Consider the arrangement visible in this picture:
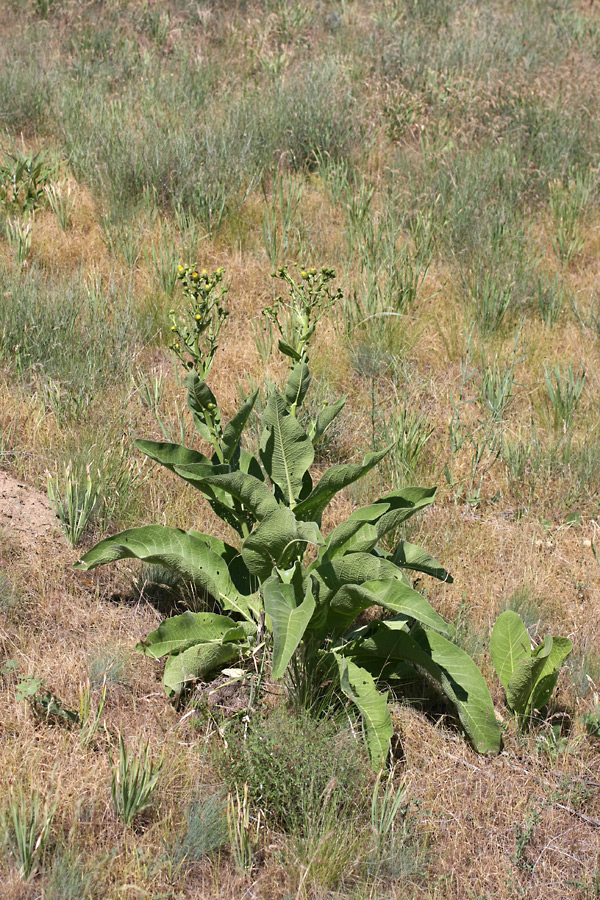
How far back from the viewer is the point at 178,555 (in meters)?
2.62

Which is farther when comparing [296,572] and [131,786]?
[296,572]

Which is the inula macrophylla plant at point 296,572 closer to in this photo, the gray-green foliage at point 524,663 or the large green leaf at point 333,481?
the large green leaf at point 333,481

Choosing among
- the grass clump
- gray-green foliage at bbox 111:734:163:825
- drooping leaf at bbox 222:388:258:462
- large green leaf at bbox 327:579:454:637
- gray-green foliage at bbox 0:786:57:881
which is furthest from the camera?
A: drooping leaf at bbox 222:388:258:462

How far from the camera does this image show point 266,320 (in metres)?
4.64

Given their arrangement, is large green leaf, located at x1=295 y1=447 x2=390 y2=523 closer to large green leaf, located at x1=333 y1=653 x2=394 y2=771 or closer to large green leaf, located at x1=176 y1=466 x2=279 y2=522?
large green leaf, located at x1=176 y1=466 x2=279 y2=522

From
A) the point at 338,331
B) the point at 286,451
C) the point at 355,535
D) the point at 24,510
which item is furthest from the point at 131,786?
the point at 338,331

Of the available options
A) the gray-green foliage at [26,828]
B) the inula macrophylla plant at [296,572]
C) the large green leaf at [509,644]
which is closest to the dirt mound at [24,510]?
the inula macrophylla plant at [296,572]

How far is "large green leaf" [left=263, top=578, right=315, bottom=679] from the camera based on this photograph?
2096 mm

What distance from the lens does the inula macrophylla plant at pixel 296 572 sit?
2375 mm

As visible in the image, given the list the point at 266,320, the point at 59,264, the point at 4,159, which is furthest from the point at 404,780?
the point at 4,159

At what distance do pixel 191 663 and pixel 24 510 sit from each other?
3.69ft

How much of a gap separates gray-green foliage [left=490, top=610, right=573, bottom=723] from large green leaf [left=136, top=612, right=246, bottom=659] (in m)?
0.83

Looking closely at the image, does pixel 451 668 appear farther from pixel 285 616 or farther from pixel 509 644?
pixel 285 616

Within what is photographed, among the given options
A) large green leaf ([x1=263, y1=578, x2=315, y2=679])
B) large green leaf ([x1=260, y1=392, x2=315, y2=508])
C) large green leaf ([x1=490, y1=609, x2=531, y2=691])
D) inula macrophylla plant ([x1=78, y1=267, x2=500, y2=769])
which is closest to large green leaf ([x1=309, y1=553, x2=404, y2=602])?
inula macrophylla plant ([x1=78, y1=267, x2=500, y2=769])
